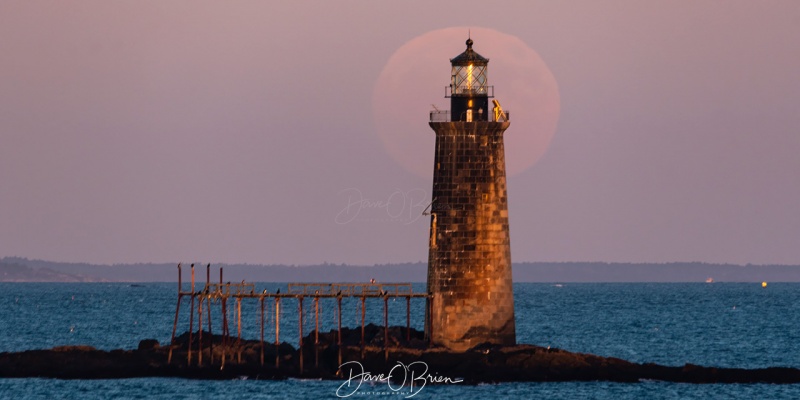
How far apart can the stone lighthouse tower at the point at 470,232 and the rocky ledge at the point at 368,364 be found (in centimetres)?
123

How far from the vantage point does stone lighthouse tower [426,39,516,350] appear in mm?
63156

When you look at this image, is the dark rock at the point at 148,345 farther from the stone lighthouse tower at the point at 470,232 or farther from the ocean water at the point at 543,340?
the stone lighthouse tower at the point at 470,232

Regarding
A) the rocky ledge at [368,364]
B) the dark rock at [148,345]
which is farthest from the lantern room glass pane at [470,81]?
the dark rock at [148,345]

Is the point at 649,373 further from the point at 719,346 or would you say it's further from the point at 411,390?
the point at 719,346

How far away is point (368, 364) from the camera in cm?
6309

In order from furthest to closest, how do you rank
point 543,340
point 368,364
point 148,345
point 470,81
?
point 543,340 < point 148,345 < point 470,81 < point 368,364

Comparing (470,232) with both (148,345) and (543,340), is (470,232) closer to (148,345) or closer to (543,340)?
(148,345)

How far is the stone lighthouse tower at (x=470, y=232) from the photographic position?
63.2 meters

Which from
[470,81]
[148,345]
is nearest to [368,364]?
[148,345]

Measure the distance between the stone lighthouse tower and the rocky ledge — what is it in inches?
48.3

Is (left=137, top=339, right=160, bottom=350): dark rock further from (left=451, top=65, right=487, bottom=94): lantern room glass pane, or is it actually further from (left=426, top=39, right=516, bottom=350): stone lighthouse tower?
(left=451, top=65, right=487, bottom=94): lantern room glass pane

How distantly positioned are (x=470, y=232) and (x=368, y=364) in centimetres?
755

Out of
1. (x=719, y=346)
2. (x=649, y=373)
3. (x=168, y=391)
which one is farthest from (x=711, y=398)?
(x=719, y=346)

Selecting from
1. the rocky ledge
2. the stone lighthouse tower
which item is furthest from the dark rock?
the stone lighthouse tower
